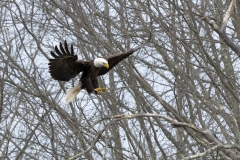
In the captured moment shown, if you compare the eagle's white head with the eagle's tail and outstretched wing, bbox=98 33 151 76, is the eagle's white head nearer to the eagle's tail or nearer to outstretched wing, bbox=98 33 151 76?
outstretched wing, bbox=98 33 151 76

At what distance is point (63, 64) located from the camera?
21.0 feet

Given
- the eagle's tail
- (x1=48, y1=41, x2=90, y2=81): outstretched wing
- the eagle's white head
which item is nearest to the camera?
(x1=48, y1=41, x2=90, y2=81): outstretched wing

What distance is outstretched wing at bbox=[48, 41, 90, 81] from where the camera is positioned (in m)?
6.19

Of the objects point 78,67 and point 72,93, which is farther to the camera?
point 72,93

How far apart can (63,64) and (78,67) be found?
385 mm

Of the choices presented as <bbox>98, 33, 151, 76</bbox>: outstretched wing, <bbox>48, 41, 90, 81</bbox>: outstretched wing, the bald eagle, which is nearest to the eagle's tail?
the bald eagle

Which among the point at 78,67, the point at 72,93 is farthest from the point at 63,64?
the point at 72,93

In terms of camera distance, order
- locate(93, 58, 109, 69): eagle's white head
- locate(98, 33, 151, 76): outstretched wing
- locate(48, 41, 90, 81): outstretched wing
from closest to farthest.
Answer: locate(48, 41, 90, 81): outstretched wing < locate(93, 58, 109, 69): eagle's white head < locate(98, 33, 151, 76): outstretched wing

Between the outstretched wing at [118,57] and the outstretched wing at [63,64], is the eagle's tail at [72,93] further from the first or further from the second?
the outstretched wing at [118,57]

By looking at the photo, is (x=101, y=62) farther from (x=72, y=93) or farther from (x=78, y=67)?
(x=72, y=93)

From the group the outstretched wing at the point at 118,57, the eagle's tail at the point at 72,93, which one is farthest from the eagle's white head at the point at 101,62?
the eagle's tail at the point at 72,93

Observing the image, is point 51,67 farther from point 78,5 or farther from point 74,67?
point 78,5

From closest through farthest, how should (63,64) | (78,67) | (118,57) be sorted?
(63,64) < (118,57) < (78,67)

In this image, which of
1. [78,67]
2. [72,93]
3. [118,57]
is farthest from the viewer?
[72,93]
